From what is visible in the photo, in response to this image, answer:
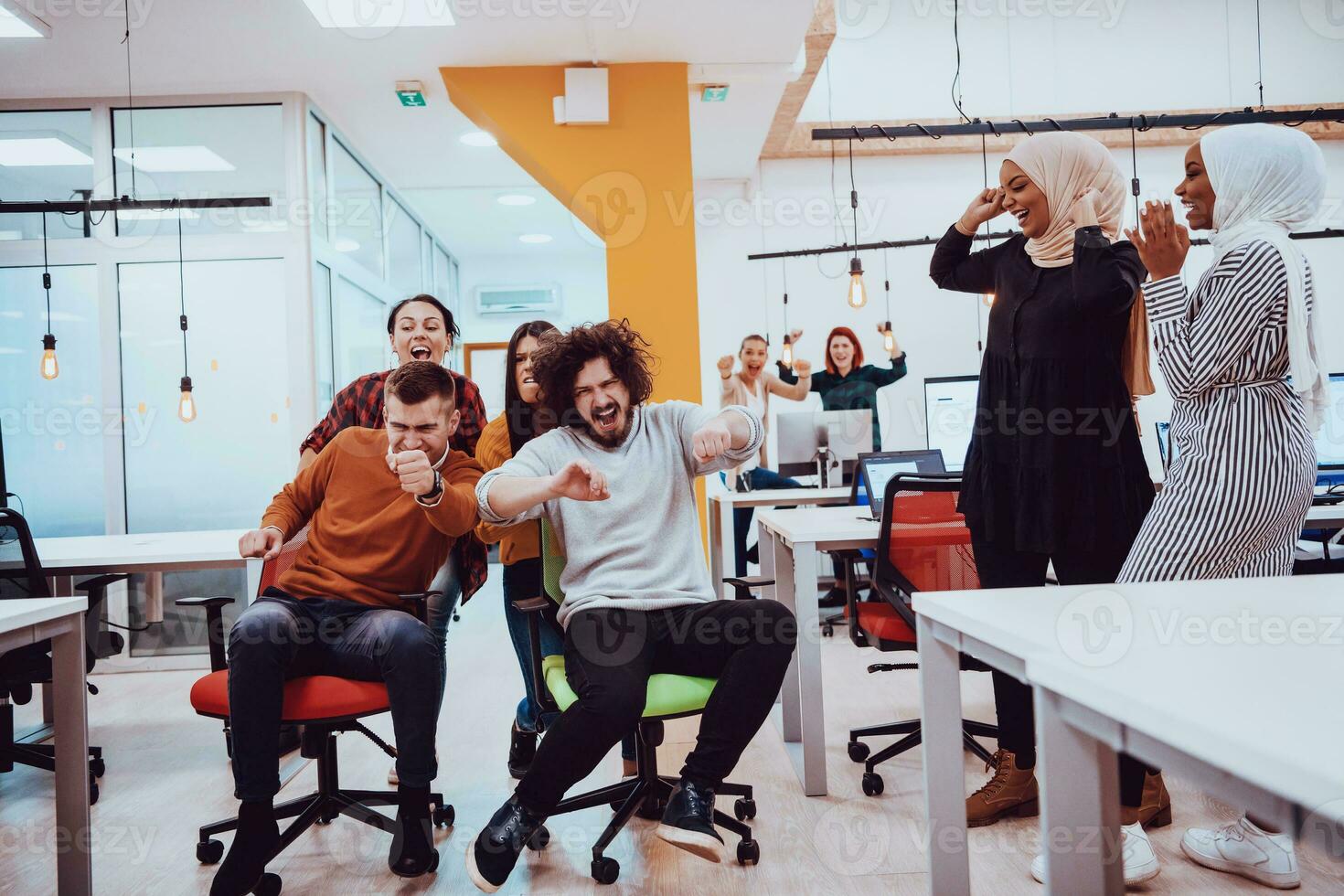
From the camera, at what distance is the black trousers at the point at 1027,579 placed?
196 cm

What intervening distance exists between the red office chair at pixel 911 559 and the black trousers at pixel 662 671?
0.56 meters

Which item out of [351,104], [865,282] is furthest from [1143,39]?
[351,104]

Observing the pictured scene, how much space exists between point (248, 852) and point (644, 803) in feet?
3.11

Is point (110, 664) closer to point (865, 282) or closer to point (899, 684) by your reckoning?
point (899, 684)

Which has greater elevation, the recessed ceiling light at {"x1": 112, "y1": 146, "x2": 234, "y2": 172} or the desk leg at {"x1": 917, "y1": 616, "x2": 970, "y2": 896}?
the recessed ceiling light at {"x1": 112, "y1": 146, "x2": 234, "y2": 172}

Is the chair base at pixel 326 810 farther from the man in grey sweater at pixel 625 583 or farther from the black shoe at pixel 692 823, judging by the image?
the black shoe at pixel 692 823

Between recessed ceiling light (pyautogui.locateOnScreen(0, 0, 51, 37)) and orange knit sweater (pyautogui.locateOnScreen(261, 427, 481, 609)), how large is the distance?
319cm

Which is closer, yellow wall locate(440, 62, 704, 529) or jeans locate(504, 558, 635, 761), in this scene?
jeans locate(504, 558, 635, 761)

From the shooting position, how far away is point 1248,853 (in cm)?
197

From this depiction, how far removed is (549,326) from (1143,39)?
22.8 feet

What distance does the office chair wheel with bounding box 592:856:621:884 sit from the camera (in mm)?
2084

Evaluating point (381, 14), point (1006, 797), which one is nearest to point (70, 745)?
point (1006, 797)

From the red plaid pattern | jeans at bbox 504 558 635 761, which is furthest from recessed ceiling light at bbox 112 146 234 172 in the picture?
jeans at bbox 504 558 635 761

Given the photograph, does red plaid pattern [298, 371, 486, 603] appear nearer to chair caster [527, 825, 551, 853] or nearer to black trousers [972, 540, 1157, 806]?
chair caster [527, 825, 551, 853]
